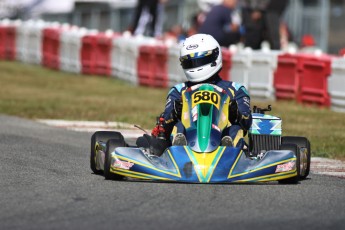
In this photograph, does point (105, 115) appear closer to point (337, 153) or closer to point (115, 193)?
point (337, 153)

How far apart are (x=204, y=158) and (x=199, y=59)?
1.23 meters

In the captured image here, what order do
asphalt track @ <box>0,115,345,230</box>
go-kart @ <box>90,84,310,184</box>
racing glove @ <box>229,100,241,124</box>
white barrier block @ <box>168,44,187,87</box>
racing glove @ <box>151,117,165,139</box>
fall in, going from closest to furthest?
1. asphalt track @ <box>0,115,345,230</box>
2. go-kart @ <box>90,84,310,184</box>
3. racing glove @ <box>229,100,241,124</box>
4. racing glove @ <box>151,117,165,139</box>
5. white barrier block @ <box>168,44,187,87</box>

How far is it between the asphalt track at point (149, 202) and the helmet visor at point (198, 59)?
47.6 inches

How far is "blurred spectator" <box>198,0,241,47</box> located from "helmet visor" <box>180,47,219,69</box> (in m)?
9.94

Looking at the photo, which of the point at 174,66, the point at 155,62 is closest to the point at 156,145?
the point at 174,66

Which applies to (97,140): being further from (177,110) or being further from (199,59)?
(199,59)

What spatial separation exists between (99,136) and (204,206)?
2331 mm

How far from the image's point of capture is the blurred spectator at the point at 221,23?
64.8 ft

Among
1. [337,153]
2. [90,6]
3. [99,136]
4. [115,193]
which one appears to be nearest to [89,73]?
[90,6]

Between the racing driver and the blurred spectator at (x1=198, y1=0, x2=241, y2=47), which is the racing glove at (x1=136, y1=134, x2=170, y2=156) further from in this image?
the blurred spectator at (x1=198, y1=0, x2=241, y2=47)

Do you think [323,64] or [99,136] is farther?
[323,64]

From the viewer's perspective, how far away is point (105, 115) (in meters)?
16.6

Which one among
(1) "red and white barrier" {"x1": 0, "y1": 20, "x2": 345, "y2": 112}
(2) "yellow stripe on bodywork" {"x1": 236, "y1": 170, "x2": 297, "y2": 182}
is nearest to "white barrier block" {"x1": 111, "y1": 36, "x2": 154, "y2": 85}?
(1) "red and white barrier" {"x1": 0, "y1": 20, "x2": 345, "y2": 112}

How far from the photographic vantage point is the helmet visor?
9.67 m
